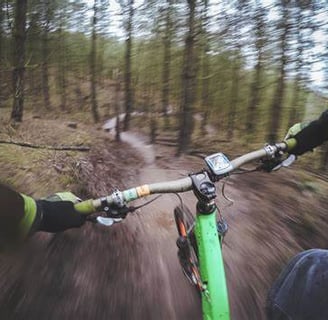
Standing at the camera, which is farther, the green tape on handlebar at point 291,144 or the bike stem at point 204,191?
the green tape on handlebar at point 291,144

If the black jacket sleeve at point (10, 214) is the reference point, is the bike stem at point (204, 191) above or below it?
below

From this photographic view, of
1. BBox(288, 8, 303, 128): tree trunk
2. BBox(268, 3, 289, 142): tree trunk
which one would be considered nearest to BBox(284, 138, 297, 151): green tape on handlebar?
BBox(268, 3, 289, 142): tree trunk

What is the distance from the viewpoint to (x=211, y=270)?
6.24ft

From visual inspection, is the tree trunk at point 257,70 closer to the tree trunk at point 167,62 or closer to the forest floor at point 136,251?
the tree trunk at point 167,62

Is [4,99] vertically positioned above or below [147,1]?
below

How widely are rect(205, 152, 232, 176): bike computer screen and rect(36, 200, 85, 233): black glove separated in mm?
724

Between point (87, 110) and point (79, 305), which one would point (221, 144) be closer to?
point (87, 110)

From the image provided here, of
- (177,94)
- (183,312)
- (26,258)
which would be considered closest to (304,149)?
(183,312)

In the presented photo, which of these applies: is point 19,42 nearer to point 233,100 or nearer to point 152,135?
point 152,135

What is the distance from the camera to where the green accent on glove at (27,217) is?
156 centimetres

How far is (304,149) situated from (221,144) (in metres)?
12.6

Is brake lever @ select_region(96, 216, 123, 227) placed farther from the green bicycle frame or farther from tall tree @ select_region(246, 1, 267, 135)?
tall tree @ select_region(246, 1, 267, 135)

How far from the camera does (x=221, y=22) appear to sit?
12781mm

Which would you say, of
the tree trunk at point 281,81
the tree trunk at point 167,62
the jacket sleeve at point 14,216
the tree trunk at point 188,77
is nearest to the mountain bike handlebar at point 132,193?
the jacket sleeve at point 14,216
